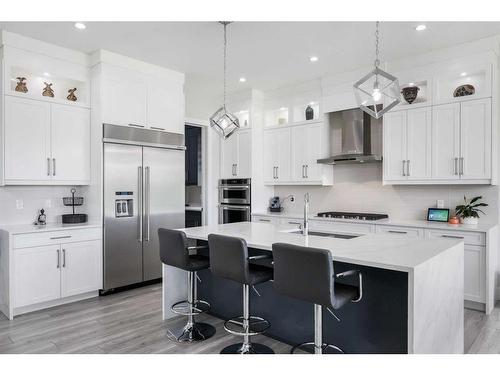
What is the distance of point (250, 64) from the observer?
4.78m

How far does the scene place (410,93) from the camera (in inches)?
177

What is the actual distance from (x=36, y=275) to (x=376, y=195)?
4336 mm

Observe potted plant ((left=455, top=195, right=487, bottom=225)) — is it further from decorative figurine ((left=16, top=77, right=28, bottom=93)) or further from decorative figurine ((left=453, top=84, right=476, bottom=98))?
decorative figurine ((left=16, top=77, right=28, bottom=93))

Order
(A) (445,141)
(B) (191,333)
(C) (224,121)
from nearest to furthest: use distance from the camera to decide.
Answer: (B) (191,333) < (C) (224,121) < (A) (445,141)

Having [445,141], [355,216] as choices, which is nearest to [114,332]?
[355,216]

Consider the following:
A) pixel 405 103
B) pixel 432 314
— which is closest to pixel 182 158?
pixel 405 103

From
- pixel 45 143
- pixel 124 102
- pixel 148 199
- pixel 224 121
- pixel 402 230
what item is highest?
pixel 124 102

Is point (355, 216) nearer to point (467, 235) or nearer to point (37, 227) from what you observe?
point (467, 235)

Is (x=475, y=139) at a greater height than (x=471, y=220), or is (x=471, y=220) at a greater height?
(x=475, y=139)

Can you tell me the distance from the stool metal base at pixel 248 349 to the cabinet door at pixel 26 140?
113 inches

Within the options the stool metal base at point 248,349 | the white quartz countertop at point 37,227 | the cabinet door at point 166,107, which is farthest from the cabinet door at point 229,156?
the stool metal base at point 248,349

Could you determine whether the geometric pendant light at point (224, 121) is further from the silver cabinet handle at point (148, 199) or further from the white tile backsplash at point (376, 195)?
the white tile backsplash at point (376, 195)

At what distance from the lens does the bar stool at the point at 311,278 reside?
201cm

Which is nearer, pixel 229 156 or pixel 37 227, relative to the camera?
pixel 37 227
